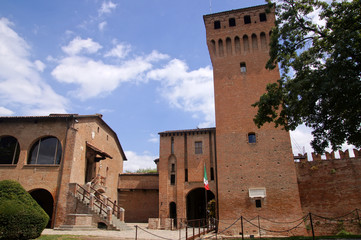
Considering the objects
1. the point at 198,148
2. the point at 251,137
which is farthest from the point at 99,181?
the point at 251,137

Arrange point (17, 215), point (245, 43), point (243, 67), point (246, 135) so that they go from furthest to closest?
point (245, 43)
point (243, 67)
point (246, 135)
point (17, 215)

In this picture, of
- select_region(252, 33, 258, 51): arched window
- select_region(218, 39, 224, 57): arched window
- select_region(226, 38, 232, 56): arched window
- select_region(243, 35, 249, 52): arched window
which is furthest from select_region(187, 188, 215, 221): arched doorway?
select_region(252, 33, 258, 51): arched window

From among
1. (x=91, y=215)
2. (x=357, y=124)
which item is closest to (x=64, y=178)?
(x=91, y=215)

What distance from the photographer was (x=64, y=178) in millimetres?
20766

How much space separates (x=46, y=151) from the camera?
72.4 ft

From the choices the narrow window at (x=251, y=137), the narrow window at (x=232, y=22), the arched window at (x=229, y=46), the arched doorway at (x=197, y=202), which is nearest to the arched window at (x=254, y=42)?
the arched window at (x=229, y=46)

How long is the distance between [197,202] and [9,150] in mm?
18890

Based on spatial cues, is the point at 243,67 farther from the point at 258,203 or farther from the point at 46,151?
the point at 46,151

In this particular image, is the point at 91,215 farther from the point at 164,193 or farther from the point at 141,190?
the point at 141,190

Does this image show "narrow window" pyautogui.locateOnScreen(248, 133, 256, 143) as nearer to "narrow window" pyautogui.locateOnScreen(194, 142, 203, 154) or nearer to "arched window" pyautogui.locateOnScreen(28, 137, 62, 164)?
"narrow window" pyautogui.locateOnScreen(194, 142, 203, 154)

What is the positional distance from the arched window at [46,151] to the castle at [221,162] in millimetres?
83

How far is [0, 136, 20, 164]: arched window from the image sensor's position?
22156 millimetres

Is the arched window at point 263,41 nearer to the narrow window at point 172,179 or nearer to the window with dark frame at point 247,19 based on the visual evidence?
the window with dark frame at point 247,19

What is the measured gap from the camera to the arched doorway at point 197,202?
28688 mm
